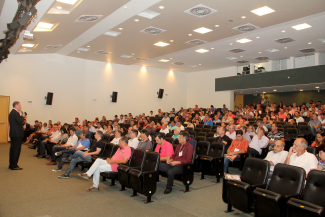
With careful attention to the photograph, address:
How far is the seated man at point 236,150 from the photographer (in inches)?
227

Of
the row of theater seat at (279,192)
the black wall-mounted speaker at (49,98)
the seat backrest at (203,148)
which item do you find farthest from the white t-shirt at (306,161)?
the black wall-mounted speaker at (49,98)

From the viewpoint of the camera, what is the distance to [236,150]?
6047 millimetres

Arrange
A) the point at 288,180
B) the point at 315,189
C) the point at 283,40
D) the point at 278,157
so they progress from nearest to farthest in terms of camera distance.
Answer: the point at 315,189 < the point at 288,180 < the point at 278,157 < the point at 283,40

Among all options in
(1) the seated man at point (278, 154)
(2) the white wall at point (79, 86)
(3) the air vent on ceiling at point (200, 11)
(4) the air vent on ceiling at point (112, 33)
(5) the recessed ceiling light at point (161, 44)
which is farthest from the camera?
(2) the white wall at point (79, 86)

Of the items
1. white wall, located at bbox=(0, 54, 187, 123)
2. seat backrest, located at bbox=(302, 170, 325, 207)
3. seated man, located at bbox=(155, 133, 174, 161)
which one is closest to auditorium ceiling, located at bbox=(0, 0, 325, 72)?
white wall, located at bbox=(0, 54, 187, 123)

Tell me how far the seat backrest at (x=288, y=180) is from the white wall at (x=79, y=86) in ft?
42.8

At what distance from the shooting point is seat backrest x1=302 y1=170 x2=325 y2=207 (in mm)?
2951

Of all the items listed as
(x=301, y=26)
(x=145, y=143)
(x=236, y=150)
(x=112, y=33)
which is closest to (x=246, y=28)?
(x=301, y=26)

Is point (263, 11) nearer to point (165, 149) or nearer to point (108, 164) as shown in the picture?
point (165, 149)

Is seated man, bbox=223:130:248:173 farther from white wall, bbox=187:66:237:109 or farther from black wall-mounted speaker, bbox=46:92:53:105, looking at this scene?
white wall, bbox=187:66:237:109

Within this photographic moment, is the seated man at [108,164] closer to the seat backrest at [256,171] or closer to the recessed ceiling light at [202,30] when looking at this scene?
the seat backrest at [256,171]

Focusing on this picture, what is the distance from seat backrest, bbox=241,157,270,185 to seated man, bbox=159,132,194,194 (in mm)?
1292

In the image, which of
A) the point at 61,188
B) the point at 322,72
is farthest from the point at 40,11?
the point at 322,72

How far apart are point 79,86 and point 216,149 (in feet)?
37.4
